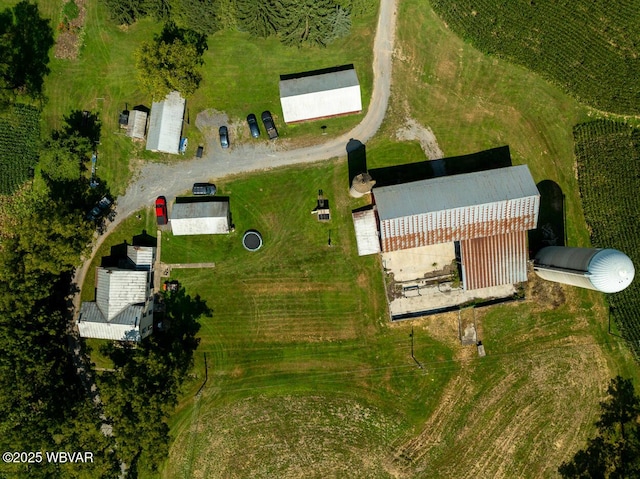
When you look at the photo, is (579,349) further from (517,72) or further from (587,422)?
(517,72)

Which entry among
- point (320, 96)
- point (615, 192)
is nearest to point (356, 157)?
point (320, 96)

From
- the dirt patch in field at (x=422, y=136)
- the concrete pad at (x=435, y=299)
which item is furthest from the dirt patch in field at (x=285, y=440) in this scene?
the dirt patch in field at (x=422, y=136)

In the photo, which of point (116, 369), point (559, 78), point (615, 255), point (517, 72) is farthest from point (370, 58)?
point (116, 369)

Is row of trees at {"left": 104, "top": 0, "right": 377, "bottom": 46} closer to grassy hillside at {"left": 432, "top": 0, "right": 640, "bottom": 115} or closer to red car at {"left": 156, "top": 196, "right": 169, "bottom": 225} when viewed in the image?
grassy hillside at {"left": 432, "top": 0, "right": 640, "bottom": 115}

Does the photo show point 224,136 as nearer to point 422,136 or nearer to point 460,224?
point 422,136

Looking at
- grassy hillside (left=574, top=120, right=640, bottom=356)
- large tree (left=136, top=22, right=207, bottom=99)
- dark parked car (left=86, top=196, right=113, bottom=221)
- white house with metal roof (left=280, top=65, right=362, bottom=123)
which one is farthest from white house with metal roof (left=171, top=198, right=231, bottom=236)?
grassy hillside (left=574, top=120, right=640, bottom=356)

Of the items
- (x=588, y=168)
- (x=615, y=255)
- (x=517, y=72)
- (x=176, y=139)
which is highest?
(x=517, y=72)
